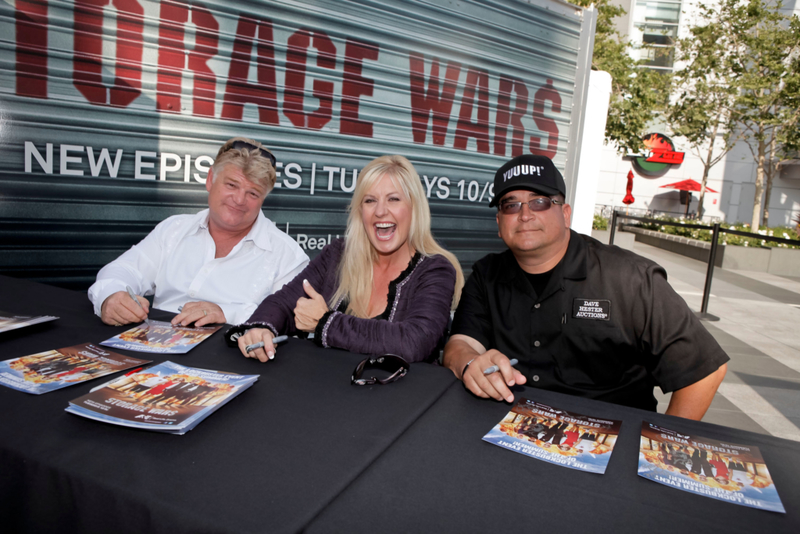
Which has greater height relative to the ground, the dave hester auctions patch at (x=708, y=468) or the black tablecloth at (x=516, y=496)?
the dave hester auctions patch at (x=708, y=468)

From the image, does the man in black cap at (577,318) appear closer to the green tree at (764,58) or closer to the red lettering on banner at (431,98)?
the red lettering on banner at (431,98)

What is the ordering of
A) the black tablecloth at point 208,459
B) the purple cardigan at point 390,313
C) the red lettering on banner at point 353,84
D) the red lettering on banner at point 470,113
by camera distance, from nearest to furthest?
1. the black tablecloth at point 208,459
2. the purple cardigan at point 390,313
3. the red lettering on banner at point 353,84
4. the red lettering on banner at point 470,113

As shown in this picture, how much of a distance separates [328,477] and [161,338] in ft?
3.33

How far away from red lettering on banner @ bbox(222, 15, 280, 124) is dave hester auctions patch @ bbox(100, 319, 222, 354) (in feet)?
4.12

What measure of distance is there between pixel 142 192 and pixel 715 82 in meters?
16.7

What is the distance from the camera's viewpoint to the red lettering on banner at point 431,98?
3.10 metres

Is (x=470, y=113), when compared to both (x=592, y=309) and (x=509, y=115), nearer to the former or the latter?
(x=509, y=115)

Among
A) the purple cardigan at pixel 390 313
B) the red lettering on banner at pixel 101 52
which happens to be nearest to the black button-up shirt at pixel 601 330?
the purple cardigan at pixel 390 313

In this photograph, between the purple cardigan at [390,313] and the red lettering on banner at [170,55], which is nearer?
the purple cardigan at [390,313]

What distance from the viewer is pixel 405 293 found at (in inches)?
81.7

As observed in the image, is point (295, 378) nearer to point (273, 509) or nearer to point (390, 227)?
point (273, 509)

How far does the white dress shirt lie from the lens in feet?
7.86

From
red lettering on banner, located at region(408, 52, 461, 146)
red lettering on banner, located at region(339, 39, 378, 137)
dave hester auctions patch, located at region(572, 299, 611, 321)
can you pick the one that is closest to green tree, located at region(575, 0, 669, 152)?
red lettering on banner, located at region(408, 52, 461, 146)

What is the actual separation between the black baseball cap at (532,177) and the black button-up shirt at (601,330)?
0.24 m
